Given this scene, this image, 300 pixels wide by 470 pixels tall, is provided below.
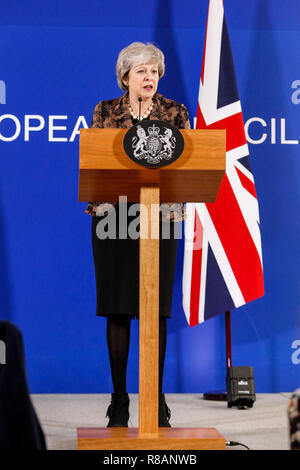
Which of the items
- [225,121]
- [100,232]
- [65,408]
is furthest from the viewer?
[225,121]

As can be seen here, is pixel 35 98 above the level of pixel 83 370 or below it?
above

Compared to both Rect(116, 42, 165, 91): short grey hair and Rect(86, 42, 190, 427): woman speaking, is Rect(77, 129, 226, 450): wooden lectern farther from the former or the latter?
Rect(116, 42, 165, 91): short grey hair

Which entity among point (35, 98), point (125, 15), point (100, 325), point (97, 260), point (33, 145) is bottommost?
point (100, 325)

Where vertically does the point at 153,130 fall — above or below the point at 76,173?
below

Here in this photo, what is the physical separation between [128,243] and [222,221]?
113 cm

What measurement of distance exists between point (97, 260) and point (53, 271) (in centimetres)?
134

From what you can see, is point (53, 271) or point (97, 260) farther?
point (53, 271)

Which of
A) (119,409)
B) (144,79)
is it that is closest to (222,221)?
(144,79)

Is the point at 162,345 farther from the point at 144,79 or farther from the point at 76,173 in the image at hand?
the point at 76,173

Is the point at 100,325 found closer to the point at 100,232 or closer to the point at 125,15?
the point at 100,232

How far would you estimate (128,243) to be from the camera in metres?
Answer: 2.85
